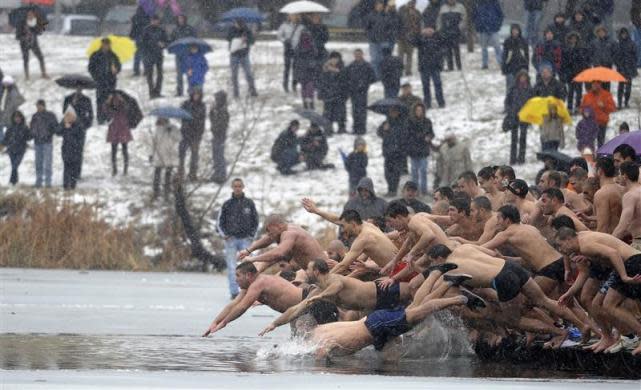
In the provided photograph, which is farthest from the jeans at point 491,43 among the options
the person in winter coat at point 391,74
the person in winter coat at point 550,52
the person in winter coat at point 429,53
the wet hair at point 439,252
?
the wet hair at point 439,252

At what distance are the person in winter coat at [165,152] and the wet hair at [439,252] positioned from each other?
1720 centimetres

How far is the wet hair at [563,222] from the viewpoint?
15996 mm

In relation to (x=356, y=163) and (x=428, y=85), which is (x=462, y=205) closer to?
(x=356, y=163)

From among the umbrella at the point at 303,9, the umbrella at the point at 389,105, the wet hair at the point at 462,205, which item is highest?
the umbrella at the point at 303,9

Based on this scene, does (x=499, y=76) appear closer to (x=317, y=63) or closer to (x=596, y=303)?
(x=317, y=63)

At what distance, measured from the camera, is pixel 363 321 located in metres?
17.3

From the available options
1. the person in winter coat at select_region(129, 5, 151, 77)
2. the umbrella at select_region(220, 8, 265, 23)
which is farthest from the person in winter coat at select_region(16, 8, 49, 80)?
the umbrella at select_region(220, 8, 265, 23)

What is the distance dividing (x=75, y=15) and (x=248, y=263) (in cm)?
3019

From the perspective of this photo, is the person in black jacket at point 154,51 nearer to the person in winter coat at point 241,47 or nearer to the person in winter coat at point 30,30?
the person in winter coat at point 241,47

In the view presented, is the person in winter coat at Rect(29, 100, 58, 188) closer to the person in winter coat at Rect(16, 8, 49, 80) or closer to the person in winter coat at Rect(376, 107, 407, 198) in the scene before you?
the person in winter coat at Rect(16, 8, 49, 80)

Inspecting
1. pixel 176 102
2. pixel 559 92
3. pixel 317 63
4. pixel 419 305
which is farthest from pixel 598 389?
pixel 176 102

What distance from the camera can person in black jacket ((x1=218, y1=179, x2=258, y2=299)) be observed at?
85.3ft

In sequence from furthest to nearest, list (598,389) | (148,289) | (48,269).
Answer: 1. (48,269)
2. (148,289)
3. (598,389)

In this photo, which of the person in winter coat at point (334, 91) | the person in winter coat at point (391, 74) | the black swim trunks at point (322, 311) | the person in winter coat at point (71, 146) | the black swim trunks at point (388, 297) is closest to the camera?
the black swim trunks at point (388, 297)
